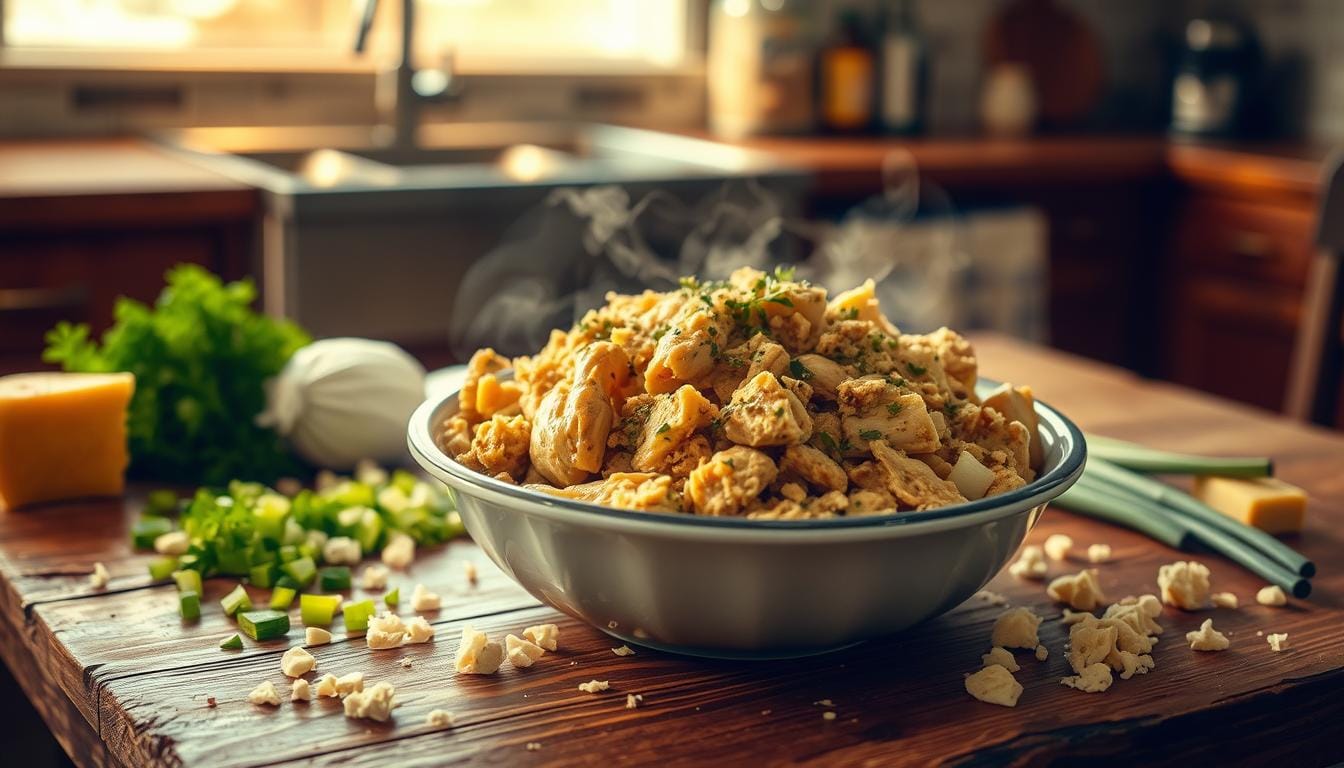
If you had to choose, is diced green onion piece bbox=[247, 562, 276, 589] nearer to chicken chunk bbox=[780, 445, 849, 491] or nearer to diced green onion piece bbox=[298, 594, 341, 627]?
diced green onion piece bbox=[298, 594, 341, 627]

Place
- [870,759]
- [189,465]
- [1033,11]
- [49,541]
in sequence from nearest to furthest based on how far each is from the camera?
1. [870,759]
2. [49,541]
3. [189,465]
4. [1033,11]

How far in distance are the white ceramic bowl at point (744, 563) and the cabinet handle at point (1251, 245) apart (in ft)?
8.50

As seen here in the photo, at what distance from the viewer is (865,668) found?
909 mm

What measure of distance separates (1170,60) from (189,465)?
3739 millimetres

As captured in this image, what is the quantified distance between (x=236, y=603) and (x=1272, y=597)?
75 centimetres

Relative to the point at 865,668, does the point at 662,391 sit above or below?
above

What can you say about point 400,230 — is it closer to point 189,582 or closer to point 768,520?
point 189,582

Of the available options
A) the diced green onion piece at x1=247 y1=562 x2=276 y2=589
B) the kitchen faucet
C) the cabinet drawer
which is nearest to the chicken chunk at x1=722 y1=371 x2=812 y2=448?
the diced green onion piece at x1=247 y1=562 x2=276 y2=589

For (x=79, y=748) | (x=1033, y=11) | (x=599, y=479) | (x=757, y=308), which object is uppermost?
(x=1033, y=11)

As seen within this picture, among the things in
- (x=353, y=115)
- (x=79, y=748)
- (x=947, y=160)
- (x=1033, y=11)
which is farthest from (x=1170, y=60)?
(x=79, y=748)

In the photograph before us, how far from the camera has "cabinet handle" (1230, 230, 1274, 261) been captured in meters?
3.23

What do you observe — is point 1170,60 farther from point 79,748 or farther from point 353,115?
point 79,748

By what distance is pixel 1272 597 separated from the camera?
3.41ft

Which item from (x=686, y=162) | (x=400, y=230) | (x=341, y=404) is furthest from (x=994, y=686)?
(x=686, y=162)
